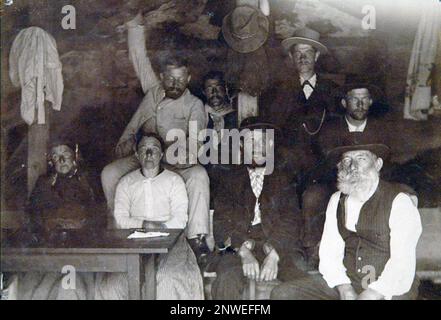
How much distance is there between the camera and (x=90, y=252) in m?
5.51

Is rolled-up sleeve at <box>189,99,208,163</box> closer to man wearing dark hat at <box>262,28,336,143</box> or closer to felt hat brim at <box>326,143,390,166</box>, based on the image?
man wearing dark hat at <box>262,28,336,143</box>

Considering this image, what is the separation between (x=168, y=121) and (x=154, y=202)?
78 centimetres

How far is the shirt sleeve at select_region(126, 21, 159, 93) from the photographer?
5871mm

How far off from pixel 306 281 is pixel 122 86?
8.22 ft

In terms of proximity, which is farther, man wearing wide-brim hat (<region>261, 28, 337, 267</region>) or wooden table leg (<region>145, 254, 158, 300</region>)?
man wearing wide-brim hat (<region>261, 28, 337, 267</region>)

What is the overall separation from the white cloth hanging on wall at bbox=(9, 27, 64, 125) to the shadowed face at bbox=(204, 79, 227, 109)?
4.59 ft

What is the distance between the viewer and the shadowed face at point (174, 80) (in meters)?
5.86

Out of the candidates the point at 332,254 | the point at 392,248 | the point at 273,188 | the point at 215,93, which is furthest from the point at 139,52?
the point at 392,248

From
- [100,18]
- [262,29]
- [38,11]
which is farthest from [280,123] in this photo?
[38,11]

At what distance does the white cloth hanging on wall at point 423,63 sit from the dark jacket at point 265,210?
4.49 feet

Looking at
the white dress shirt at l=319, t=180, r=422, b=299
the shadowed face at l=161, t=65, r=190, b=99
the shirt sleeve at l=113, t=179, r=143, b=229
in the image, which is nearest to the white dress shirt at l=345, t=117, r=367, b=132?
the white dress shirt at l=319, t=180, r=422, b=299

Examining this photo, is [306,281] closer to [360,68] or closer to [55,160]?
[360,68]

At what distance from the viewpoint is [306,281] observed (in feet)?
18.7
